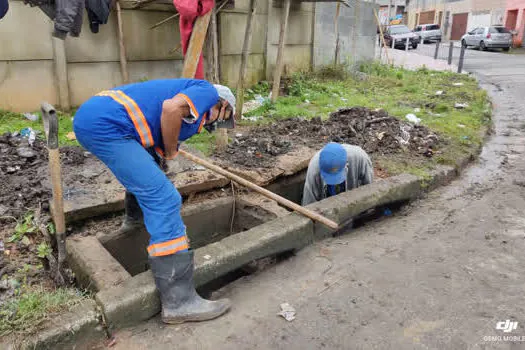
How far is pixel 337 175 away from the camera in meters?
3.72

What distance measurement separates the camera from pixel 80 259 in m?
2.74

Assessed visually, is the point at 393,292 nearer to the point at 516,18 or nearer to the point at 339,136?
the point at 339,136

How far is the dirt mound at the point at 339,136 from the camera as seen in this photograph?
4.75 m

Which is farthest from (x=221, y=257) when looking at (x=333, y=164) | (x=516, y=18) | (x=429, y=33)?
(x=429, y=33)

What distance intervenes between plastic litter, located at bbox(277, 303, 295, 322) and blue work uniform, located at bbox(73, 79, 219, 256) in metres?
0.70

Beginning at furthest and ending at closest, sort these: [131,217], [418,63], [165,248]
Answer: [418,63]
[131,217]
[165,248]

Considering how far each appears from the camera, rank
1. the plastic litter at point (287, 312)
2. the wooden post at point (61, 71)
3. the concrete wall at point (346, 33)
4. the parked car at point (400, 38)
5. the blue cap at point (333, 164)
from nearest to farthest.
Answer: the plastic litter at point (287, 312), the blue cap at point (333, 164), the wooden post at point (61, 71), the concrete wall at point (346, 33), the parked car at point (400, 38)

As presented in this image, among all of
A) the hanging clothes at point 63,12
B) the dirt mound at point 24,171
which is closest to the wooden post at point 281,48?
the hanging clothes at point 63,12

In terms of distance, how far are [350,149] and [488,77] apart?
11600mm

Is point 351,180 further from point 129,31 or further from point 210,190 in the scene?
point 129,31

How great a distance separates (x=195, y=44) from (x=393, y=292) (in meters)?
→ 3.35

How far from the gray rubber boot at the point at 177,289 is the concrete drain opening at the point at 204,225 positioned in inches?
41.1

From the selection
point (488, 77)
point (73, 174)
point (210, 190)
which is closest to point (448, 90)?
point (488, 77)

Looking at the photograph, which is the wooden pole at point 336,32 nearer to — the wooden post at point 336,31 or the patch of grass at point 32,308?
the wooden post at point 336,31
